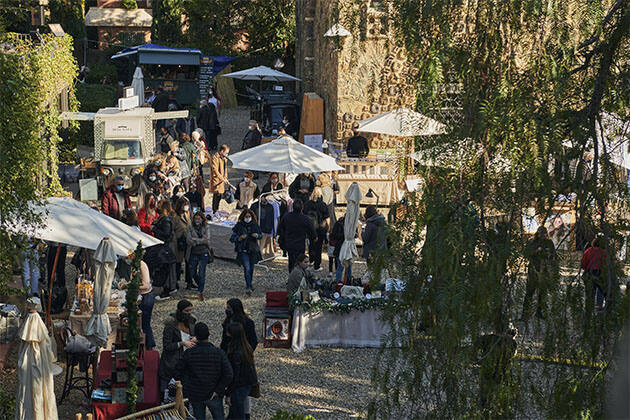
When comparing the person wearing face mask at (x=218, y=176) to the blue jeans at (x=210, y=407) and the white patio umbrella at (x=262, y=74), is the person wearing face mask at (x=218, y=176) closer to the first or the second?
the blue jeans at (x=210, y=407)

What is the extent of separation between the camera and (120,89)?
35250 millimetres

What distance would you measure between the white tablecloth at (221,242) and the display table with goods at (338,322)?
446 cm

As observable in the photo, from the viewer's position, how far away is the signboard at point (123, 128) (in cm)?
2036

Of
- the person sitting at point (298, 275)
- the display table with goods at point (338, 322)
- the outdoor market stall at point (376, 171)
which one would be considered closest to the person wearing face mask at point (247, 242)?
the person sitting at point (298, 275)

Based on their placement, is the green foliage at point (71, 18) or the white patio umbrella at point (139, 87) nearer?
the white patio umbrella at point (139, 87)

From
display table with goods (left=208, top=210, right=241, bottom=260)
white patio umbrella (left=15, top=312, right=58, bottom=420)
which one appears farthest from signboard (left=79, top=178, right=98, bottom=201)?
white patio umbrella (left=15, top=312, right=58, bottom=420)

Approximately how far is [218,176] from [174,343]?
32.4 feet

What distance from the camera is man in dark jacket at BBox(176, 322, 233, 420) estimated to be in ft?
28.4

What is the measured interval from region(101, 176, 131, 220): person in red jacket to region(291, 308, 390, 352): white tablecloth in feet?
15.4

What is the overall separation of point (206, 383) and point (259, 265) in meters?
7.12

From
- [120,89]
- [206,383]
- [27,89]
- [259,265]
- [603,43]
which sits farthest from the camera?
[120,89]

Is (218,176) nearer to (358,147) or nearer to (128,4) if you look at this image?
(358,147)

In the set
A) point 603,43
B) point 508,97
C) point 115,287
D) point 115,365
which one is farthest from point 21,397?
point 603,43

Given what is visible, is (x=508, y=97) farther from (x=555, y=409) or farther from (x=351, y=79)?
(x=351, y=79)
